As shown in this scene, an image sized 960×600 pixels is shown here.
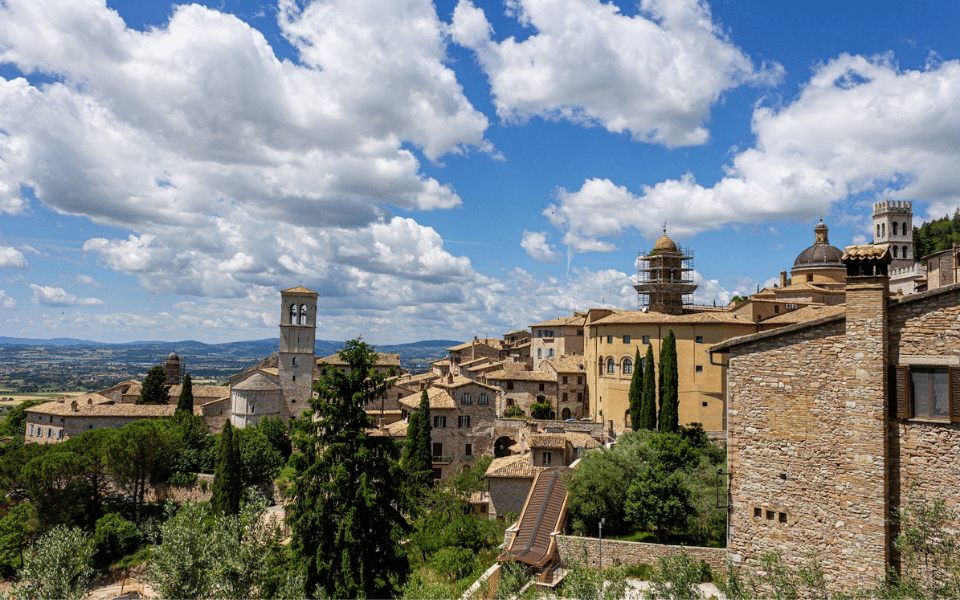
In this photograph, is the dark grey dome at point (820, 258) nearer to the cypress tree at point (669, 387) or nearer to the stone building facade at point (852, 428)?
the cypress tree at point (669, 387)

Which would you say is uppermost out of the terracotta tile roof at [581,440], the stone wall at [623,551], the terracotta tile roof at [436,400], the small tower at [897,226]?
the small tower at [897,226]

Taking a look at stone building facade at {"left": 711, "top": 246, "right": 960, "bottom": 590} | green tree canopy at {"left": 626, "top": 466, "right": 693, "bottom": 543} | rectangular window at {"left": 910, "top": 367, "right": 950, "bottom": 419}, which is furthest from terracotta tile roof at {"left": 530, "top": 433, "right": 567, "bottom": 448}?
rectangular window at {"left": 910, "top": 367, "right": 950, "bottom": 419}

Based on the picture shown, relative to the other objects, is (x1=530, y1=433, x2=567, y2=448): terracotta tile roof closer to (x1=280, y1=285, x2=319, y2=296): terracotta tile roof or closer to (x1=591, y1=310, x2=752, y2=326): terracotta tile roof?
(x1=591, y1=310, x2=752, y2=326): terracotta tile roof

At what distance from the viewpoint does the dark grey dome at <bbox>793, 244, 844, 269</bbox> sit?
6875 centimetres

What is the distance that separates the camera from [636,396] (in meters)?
46.8

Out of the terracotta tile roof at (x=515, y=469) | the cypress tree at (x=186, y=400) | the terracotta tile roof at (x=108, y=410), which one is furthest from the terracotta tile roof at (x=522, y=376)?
the terracotta tile roof at (x=108, y=410)

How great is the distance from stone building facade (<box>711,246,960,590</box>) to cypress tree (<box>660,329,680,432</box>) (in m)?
29.2

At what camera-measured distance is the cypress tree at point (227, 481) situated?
41.5m

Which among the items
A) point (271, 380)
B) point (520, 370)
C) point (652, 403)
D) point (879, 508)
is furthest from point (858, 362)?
point (271, 380)

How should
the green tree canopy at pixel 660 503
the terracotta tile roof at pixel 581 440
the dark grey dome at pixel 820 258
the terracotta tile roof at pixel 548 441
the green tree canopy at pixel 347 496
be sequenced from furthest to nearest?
the dark grey dome at pixel 820 258 < the terracotta tile roof at pixel 581 440 < the terracotta tile roof at pixel 548 441 < the green tree canopy at pixel 660 503 < the green tree canopy at pixel 347 496

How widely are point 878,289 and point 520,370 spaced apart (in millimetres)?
52555

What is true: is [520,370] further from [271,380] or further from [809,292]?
[809,292]

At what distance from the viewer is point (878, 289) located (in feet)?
40.9

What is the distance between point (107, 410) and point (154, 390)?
32.7ft
